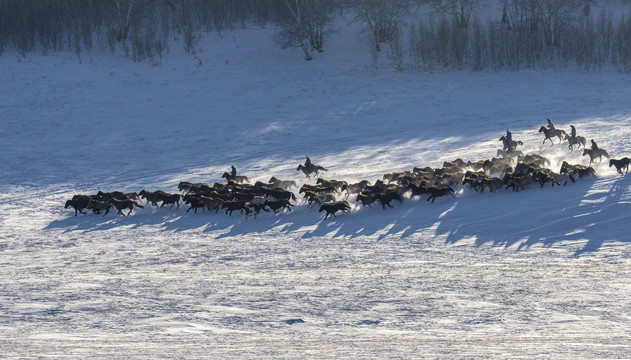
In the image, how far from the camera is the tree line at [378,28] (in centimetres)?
4972

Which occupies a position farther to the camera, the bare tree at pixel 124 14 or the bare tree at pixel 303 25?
the bare tree at pixel 124 14

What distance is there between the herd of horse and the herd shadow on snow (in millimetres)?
284

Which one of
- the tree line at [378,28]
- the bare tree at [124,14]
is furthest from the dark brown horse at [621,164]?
the bare tree at [124,14]

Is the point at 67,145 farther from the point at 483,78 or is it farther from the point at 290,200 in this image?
the point at 483,78

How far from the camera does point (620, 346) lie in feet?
34.7

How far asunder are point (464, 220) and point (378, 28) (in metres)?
35.9

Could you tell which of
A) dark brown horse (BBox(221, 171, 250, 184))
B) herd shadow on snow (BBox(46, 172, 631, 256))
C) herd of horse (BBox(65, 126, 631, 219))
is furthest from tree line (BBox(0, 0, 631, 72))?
herd shadow on snow (BBox(46, 172, 631, 256))

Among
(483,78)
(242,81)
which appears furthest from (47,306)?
(483,78)

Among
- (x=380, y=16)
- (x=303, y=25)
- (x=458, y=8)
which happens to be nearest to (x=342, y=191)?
(x=303, y=25)

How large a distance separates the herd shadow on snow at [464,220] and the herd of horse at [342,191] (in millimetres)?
284

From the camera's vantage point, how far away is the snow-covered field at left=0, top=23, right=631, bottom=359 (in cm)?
1180

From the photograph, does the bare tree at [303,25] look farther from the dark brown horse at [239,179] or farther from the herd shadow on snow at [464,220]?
the herd shadow on snow at [464,220]

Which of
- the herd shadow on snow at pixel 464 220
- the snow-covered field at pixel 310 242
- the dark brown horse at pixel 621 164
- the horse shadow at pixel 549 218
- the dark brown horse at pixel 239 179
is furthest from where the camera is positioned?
the dark brown horse at pixel 239 179

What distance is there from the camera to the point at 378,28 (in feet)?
174
